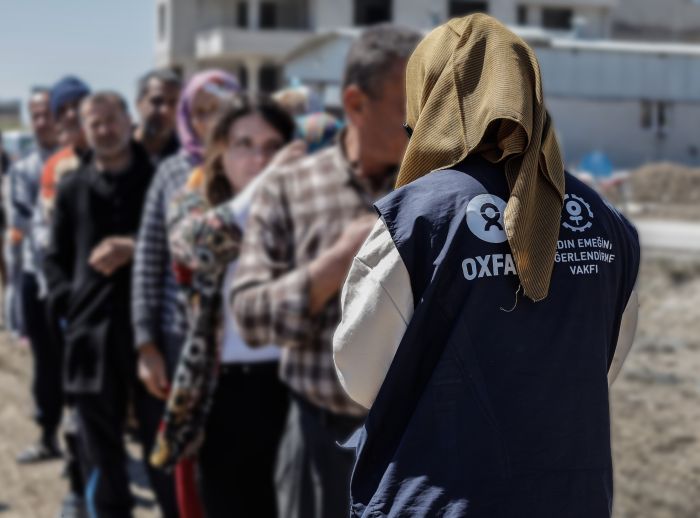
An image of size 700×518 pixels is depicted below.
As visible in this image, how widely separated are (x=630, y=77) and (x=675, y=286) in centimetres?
3118

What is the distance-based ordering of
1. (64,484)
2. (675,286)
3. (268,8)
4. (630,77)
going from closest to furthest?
(64,484), (675,286), (630,77), (268,8)

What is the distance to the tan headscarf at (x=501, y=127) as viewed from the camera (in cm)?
204

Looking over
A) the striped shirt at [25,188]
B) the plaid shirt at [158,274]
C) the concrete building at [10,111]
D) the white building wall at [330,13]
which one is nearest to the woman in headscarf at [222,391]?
the plaid shirt at [158,274]

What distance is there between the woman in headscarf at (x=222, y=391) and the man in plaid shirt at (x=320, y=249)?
41 centimetres

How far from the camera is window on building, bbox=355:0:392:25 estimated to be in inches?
1980

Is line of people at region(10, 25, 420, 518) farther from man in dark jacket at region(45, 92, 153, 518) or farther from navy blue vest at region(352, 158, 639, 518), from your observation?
navy blue vest at region(352, 158, 639, 518)

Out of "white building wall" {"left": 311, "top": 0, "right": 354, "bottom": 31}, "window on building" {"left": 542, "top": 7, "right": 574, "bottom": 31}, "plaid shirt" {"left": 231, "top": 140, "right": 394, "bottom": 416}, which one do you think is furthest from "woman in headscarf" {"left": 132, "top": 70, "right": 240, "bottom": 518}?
"window on building" {"left": 542, "top": 7, "right": 574, "bottom": 31}

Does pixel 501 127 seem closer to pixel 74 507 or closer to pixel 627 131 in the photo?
pixel 74 507

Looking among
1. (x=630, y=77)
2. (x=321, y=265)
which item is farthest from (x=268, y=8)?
(x=321, y=265)

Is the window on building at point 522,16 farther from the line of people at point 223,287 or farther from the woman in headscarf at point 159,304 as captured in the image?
the woman in headscarf at point 159,304

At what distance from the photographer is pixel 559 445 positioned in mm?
2070

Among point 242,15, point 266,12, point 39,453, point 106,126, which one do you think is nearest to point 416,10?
point 266,12

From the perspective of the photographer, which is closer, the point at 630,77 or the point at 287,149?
the point at 287,149

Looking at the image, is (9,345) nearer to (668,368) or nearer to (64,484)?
(64,484)
